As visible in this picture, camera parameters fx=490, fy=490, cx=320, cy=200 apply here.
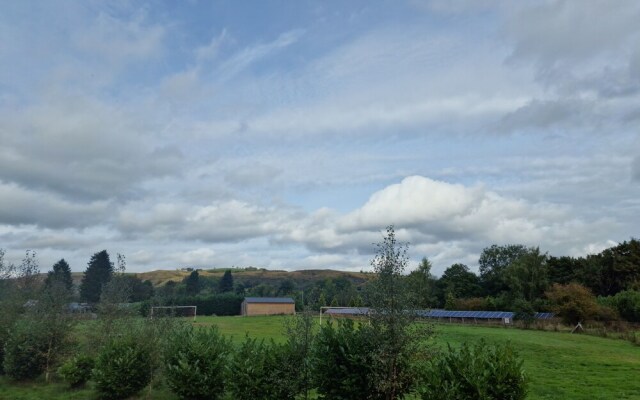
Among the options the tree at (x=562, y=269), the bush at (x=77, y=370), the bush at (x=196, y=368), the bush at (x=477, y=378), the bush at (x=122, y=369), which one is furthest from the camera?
the tree at (x=562, y=269)

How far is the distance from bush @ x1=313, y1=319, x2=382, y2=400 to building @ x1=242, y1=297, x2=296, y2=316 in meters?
82.7

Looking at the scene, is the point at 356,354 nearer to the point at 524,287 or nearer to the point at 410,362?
the point at 410,362

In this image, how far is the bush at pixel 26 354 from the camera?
94.1ft

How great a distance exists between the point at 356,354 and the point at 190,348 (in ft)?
28.0

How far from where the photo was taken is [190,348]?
22.2 m

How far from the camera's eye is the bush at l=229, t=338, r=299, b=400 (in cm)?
1952

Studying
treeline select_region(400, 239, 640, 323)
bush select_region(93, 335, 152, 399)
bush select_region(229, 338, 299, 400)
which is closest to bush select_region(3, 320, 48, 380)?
bush select_region(93, 335, 152, 399)

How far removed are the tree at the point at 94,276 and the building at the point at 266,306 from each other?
167ft

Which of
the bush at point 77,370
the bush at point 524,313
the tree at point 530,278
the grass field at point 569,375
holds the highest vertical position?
the tree at point 530,278

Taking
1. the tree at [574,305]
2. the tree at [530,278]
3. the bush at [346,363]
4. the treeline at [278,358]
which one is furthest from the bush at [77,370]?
the tree at [530,278]

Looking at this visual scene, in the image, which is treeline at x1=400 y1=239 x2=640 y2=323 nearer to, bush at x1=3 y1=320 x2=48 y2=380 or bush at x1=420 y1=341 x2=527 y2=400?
bush at x1=3 y1=320 x2=48 y2=380

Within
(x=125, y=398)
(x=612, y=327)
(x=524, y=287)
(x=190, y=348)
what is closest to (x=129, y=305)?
(x=125, y=398)

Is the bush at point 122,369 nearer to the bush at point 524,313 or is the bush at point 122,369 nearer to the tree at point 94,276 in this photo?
the bush at point 524,313

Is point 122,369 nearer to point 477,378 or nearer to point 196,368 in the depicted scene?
point 196,368
